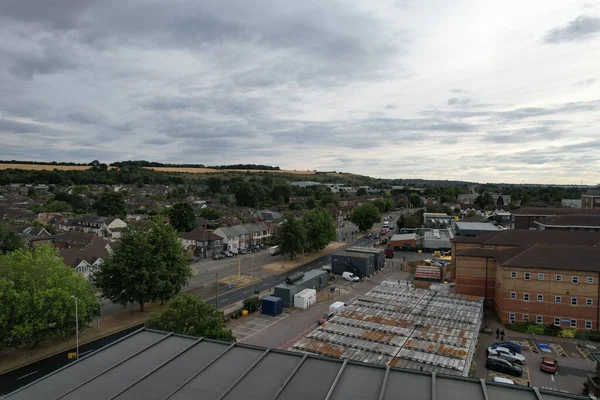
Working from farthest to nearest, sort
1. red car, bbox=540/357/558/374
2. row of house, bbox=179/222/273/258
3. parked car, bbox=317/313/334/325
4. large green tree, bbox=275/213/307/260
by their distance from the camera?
row of house, bbox=179/222/273/258 → large green tree, bbox=275/213/307/260 → parked car, bbox=317/313/334/325 → red car, bbox=540/357/558/374

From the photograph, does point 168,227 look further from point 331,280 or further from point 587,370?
point 587,370

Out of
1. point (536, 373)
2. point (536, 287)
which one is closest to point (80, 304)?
point (536, 373)

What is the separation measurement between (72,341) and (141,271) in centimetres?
820

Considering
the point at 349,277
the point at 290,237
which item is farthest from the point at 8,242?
the point at 349,277

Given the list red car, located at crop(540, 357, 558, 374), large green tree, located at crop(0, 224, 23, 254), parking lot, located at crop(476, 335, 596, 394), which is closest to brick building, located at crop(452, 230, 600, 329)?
parking lot, located at crop(476, 335, 596, 394)

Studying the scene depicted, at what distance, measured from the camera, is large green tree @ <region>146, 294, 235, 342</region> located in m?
25.8

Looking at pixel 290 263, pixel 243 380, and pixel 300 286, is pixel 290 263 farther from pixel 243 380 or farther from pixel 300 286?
pixel 243 380

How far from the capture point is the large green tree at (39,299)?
2770 centimetres

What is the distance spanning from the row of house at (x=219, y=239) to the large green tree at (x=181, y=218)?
9724 mm

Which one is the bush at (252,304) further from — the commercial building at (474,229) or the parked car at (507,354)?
the commercial building at (474,229)

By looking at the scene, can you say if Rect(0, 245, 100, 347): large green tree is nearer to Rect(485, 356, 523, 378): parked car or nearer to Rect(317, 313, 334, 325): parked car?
Rect(317, 313, 334, 325): parked car

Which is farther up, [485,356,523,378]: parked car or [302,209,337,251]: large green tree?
[302,209,337,251]: large green tree

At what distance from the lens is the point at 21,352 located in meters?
31.0

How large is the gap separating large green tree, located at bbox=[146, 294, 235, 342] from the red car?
24068mm
